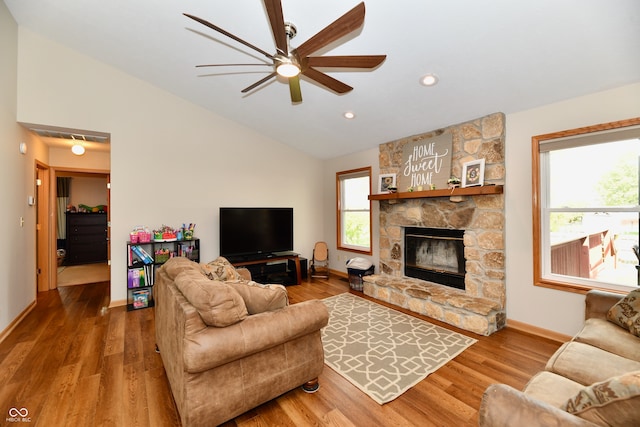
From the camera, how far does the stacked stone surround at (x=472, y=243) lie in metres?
3.16

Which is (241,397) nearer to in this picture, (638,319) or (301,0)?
(638,319)

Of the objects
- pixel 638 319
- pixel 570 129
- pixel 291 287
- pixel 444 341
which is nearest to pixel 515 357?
pixel 444 341

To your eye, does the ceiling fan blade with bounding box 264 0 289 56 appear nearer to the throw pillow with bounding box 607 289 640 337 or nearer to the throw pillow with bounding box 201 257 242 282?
the throw pillow with bounding box 201 257 242 282

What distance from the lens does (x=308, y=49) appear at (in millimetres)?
1983

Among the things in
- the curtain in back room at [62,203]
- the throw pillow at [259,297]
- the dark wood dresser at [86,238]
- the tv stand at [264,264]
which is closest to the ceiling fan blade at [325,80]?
the throw pillow at [259,297]

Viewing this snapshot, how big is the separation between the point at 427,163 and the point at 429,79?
4.43 ft

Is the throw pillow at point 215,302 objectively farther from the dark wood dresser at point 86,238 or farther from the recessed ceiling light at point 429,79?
the dark wood dresser at point 86,238

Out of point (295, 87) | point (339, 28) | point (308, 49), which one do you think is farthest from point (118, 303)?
point (339, 28)

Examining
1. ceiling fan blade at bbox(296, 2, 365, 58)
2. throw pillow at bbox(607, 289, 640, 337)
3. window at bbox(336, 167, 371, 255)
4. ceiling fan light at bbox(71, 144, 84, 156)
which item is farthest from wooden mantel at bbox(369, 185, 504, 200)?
ceiling fan light at bbox(71, 144, 84, 156)

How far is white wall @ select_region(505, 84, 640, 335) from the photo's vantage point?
2650 millimetres

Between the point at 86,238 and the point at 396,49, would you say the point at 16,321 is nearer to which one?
the point at 86,238

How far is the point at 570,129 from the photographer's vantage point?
275 cm

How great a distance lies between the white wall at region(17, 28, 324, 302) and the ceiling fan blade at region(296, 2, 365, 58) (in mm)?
3253

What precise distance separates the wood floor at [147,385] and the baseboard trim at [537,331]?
9 centimetres
